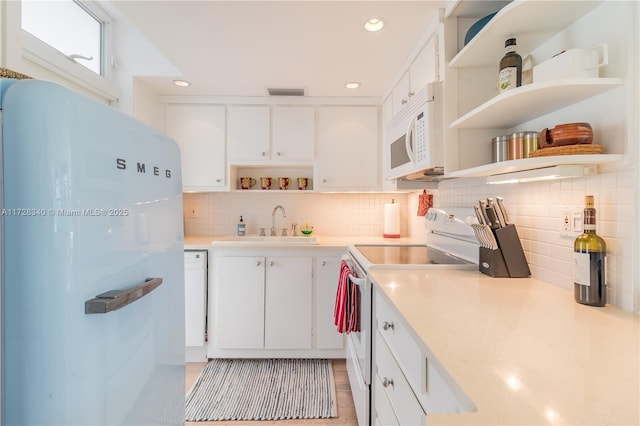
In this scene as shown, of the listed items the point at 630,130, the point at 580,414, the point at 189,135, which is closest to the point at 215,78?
the point at 189,135

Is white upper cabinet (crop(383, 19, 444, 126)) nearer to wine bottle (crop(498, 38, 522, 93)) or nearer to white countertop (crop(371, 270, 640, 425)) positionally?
wine bottle (crop(498, 38, 522, 93))

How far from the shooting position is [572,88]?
931 mm

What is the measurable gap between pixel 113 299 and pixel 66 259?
14 centimetres

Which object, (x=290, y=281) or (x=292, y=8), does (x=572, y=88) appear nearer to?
(x=292, y=8)

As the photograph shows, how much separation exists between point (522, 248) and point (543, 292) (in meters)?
0.27

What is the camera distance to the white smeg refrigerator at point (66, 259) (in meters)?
0.63

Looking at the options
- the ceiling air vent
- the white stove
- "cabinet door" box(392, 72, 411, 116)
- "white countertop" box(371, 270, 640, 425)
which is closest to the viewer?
"white countertop" box(371, 270, 640, 425)

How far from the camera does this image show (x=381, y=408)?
1.20 m

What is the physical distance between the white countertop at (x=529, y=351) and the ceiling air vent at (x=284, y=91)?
6.45ft

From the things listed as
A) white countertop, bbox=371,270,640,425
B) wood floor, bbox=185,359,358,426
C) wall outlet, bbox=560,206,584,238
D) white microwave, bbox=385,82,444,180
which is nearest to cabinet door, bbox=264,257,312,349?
wood floor, bbox=185,359,358,426

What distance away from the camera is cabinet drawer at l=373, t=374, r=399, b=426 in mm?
1068

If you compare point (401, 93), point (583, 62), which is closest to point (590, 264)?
point (583, 62)

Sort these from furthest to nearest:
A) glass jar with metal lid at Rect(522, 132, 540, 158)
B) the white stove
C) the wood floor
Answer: the wood floor, the white stove, glass jar with metal lid at Rect(522, 132, 540, 158)

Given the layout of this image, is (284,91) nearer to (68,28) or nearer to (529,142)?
(68,28)
